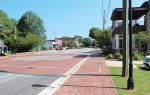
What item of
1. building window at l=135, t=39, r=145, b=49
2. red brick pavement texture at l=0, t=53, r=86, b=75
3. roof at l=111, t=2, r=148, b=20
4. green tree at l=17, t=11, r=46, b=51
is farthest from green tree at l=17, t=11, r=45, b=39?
red brick pavement texture at l=0, t=53, r=86, b=75

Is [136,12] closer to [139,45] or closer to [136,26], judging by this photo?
[136,26]

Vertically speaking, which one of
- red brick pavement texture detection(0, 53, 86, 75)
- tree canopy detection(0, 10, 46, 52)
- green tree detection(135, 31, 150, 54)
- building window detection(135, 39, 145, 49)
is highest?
tree canopy detection(0, 10, 46, 52)

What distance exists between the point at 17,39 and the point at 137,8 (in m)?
43.1

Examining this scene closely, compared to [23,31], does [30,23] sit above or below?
above

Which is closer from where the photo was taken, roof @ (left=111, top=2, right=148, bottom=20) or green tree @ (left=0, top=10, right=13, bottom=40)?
roof @ (left=111, top=2, right=148, bottom=20)

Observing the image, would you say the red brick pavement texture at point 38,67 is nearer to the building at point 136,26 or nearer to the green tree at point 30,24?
the building at point 136,26

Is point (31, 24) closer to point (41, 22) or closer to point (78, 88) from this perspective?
point (41, 22)

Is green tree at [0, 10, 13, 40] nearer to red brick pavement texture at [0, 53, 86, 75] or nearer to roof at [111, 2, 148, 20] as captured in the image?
roof at [111, 2, 148, 20]

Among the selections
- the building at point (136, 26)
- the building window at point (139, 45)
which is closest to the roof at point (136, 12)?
the building at point (136, 26)

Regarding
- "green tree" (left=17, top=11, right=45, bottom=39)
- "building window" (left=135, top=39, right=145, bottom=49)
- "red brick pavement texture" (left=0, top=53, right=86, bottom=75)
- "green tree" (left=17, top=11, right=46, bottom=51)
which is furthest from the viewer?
"green tree" (left=17, top=11, right=45, bottom=39)

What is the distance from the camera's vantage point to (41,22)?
12419cm

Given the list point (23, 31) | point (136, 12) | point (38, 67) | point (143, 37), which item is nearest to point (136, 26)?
point (136, 12)

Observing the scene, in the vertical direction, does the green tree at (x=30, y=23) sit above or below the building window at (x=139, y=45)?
above

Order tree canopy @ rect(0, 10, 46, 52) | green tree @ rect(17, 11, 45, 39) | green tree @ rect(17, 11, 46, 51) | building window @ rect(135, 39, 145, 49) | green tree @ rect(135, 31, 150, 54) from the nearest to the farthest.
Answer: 1. green tree @ rect(135, 31, 150, 54)
2. building window @ rect(135, 39, 145, 49)
3. tree canopy @ rect(0, 10, 46, 52)
4. green tree @ rect(17, 11, 46, 51)
5. green tree @ rect(17, 11, 45, 39)
